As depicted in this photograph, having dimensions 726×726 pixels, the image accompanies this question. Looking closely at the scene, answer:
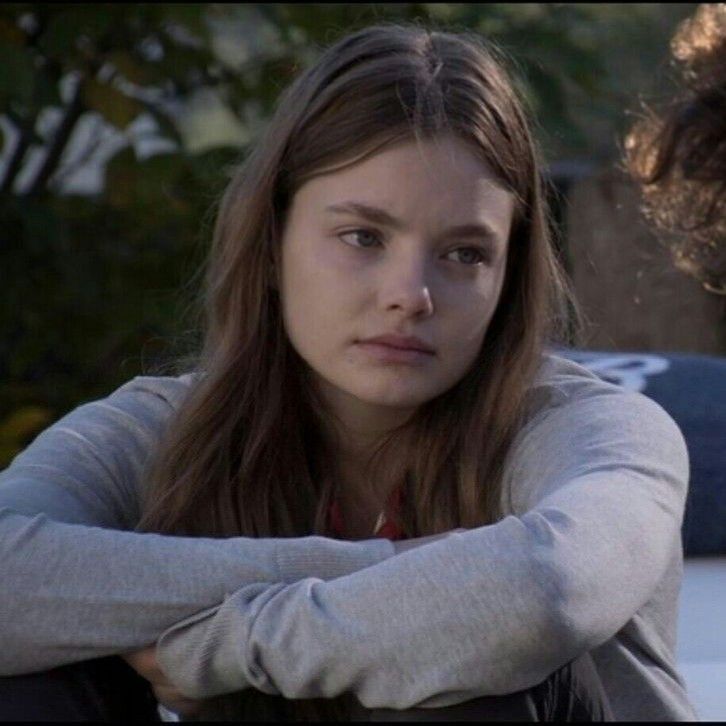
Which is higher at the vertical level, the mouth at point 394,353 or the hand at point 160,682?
the mouth at point 394,353

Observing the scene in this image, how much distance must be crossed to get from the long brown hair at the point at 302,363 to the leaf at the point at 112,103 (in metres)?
1.63

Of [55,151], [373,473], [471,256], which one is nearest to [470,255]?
[471,256]

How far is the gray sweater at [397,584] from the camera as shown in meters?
1.84

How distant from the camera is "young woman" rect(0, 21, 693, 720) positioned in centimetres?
186

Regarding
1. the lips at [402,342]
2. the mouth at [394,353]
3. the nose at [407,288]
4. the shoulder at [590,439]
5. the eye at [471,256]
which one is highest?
Result: the eye at [471,256]

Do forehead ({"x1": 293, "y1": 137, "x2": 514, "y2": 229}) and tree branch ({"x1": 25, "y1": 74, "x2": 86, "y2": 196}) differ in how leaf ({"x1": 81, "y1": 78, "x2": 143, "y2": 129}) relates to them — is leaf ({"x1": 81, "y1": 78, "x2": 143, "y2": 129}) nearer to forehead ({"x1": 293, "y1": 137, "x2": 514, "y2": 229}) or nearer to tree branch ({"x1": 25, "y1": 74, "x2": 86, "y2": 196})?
tree branch ({"x1": 25, "y1": 74, "x2": 86, "y2": 196})

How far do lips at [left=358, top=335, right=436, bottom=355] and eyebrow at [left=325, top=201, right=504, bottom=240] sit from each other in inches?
5.0

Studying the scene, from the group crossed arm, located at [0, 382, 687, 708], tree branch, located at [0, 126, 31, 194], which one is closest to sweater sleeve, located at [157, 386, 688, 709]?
crossed arm, located at [0, 382, 687, 708]

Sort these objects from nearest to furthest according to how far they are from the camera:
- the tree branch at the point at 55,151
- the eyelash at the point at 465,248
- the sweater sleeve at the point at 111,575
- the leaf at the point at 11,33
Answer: the sweater sleeve at the point at 111,575 < the eyelash at the point at 465,248 < the leaf at the point at 11,33 < the tree branch at the point at 55,151

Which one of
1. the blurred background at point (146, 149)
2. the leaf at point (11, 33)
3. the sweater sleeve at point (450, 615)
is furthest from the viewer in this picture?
the blurred background at point (146, 149)

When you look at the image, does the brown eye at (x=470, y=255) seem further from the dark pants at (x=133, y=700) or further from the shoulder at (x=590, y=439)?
the dark pants at (x=133, y=700)

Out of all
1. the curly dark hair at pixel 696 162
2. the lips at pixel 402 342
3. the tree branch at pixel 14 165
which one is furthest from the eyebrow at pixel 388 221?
the tree branch at pixel 14 165

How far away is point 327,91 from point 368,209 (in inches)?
7.2

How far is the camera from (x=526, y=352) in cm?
236
